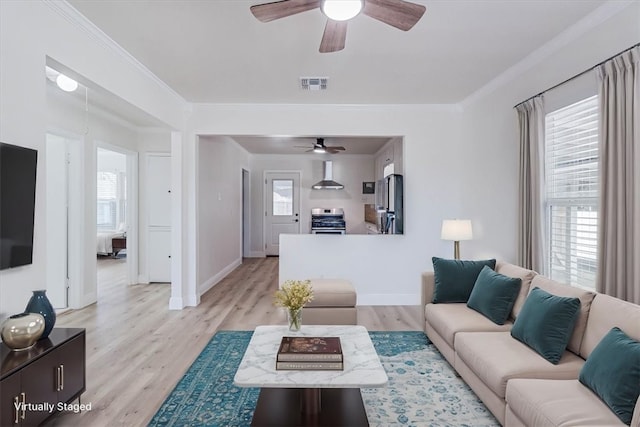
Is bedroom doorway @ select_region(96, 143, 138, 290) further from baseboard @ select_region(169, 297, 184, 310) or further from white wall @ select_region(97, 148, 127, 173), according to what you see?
baseboard @ select_region(169, 297, 184, 310)

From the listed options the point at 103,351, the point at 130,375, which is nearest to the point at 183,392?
the point at 130,375

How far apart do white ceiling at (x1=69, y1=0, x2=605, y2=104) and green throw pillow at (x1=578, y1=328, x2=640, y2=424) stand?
2199 millimetres

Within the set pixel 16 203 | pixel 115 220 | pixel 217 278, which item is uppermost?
pixel 16 203

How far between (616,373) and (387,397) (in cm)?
132

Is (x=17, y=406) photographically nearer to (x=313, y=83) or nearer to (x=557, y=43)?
(x=313, y=83)

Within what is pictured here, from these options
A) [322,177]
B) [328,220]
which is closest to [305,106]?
[322,177]

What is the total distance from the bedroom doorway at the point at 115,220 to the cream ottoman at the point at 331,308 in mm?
3779

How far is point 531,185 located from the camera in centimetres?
313

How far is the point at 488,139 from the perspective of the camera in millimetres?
4055

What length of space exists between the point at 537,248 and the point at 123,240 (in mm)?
9112

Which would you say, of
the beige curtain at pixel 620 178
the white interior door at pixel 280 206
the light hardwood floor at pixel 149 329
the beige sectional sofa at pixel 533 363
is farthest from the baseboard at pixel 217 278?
the beige curtain at pixel 620 178

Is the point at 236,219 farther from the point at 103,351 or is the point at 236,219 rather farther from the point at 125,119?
the point at 103,351

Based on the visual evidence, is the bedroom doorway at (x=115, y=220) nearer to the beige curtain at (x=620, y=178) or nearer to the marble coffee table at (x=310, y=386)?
the marble coffee table at (x=310, y=386)

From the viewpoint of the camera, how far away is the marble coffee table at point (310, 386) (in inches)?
70.4
